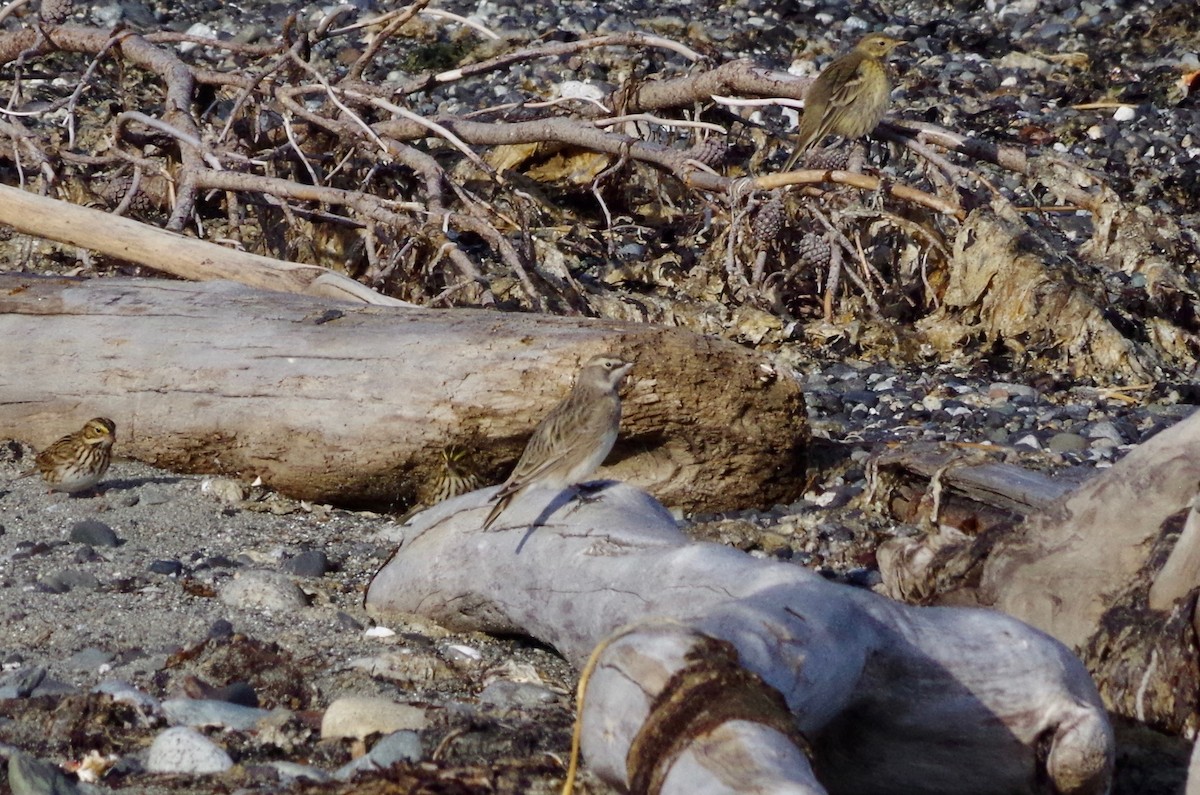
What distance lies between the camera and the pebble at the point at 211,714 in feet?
13.6

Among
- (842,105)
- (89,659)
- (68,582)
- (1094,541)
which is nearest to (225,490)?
(68,582)

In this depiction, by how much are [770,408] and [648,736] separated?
136 inches

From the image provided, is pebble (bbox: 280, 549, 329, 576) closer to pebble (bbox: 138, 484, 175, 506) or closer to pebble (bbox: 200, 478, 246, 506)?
pebble (bbox: 200, 478, 246, 506)

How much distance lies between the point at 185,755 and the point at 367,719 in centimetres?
48

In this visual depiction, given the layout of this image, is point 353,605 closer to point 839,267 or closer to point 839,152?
point 839,267

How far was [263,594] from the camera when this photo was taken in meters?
5.34

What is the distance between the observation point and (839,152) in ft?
33.0

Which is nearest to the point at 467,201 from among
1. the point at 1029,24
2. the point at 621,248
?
the point at 621,248

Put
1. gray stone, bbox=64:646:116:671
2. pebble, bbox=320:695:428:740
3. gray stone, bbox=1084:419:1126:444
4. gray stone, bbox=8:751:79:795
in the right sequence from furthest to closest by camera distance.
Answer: gray stone, bbox=1084:419:1126:444 → gray stone, bbox=64:646:116:671 → pebble, bbox=320:695:428:740 → gray stone, bbox=8:751:79:795

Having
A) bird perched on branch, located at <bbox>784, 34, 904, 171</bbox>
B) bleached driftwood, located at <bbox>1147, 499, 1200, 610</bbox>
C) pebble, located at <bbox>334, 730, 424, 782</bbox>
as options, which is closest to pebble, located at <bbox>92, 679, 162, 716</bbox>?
pebble, located at <bbox>334, 730, 424, 782</bbox>

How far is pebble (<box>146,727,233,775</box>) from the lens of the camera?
383 cm

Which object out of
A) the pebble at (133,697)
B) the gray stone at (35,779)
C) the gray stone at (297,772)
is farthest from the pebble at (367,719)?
the gray stone at (35,779)

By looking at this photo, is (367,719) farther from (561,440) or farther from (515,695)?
(561,440)

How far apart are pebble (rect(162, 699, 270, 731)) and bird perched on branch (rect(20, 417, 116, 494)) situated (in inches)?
94.1
